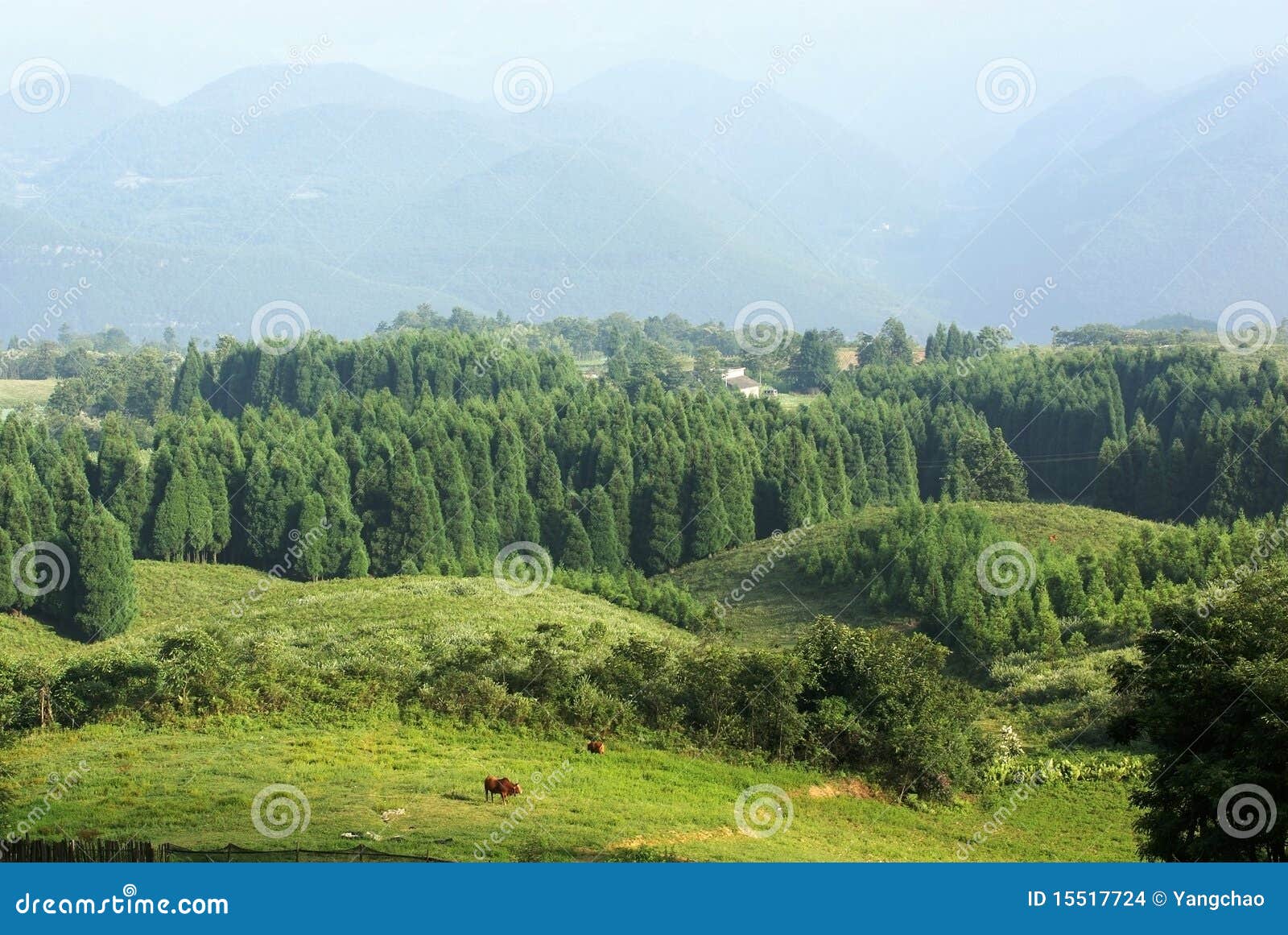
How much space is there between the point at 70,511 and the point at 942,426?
41.8 meters

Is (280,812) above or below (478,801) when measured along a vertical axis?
above

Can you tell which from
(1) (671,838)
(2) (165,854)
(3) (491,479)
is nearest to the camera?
(2) (165,854)

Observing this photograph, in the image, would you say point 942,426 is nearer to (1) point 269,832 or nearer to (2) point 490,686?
(2) point 490,686

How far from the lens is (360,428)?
225 feet

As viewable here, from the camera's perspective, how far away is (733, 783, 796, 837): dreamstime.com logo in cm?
2188

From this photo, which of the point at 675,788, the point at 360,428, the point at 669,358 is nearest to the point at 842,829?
the point at 675,788
